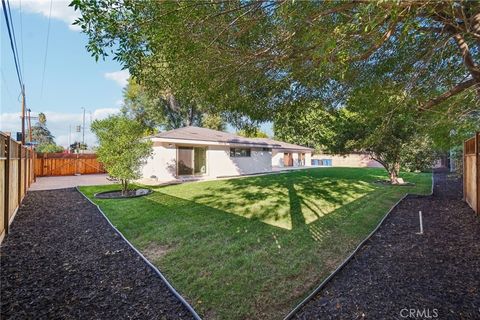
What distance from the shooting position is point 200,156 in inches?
696

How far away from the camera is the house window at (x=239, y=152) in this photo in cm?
1944

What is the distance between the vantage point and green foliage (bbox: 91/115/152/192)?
33.4 feet

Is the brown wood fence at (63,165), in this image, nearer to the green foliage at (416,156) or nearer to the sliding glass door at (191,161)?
the sliding glass door at (191,161)

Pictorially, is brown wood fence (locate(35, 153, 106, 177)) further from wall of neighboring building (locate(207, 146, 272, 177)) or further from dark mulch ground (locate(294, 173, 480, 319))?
dark mulch ground (locate(294, 173, 480, 319))

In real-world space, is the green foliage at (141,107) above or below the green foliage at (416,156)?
above

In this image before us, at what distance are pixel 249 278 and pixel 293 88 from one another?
170 inches

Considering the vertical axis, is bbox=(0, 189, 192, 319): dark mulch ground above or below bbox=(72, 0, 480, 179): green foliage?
below

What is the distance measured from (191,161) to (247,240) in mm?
12530

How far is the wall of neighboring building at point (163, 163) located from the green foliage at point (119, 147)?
469 cm

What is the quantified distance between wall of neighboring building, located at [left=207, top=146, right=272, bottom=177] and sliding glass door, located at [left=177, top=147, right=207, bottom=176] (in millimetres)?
407

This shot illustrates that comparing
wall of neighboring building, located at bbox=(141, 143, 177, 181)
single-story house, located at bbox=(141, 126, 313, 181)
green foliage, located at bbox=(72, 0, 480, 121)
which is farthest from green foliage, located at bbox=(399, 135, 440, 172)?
wall of neighboring building, located at bbox=(141, 143, 177, 181)

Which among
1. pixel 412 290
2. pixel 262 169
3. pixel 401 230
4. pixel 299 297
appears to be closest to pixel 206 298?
pixel 299 297

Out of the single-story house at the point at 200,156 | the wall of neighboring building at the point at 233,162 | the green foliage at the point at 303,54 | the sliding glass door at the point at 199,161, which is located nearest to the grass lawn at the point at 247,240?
the green foliage at the point at 303,54

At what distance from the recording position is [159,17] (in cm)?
345
